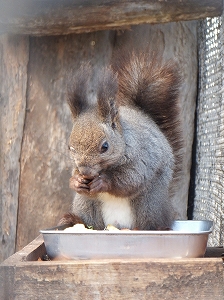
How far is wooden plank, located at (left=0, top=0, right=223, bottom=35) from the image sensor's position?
2283 millimetres

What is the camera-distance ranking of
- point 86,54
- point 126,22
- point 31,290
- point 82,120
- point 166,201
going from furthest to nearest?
point 86,54 < point 126,22 < point 166,201 < point 82,120 < point 31,290

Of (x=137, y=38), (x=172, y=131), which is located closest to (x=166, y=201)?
(x=172, y=131)


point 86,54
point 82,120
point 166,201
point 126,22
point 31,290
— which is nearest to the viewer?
point 31,290

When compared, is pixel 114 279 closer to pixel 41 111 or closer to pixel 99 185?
pixel 99 185

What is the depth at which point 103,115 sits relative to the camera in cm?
195

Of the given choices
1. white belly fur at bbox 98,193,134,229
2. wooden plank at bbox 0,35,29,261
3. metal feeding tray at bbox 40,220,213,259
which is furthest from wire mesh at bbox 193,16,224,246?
wooden plank at bbox 0,35,29,261

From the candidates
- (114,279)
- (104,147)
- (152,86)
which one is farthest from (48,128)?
(114,279)

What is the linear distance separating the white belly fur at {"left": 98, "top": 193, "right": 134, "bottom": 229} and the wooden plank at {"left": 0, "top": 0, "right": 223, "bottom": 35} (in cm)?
64

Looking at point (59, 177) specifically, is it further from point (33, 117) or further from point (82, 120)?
point (82, 120)

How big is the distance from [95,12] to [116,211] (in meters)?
0.70

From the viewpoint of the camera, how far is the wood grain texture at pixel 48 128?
2.56 meters

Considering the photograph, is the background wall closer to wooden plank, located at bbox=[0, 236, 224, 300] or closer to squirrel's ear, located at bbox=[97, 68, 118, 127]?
squirrel's ear, located at bbox=[97, 68, 118, 127]

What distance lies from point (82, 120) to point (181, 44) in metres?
0.88

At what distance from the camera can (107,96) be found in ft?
6.31
